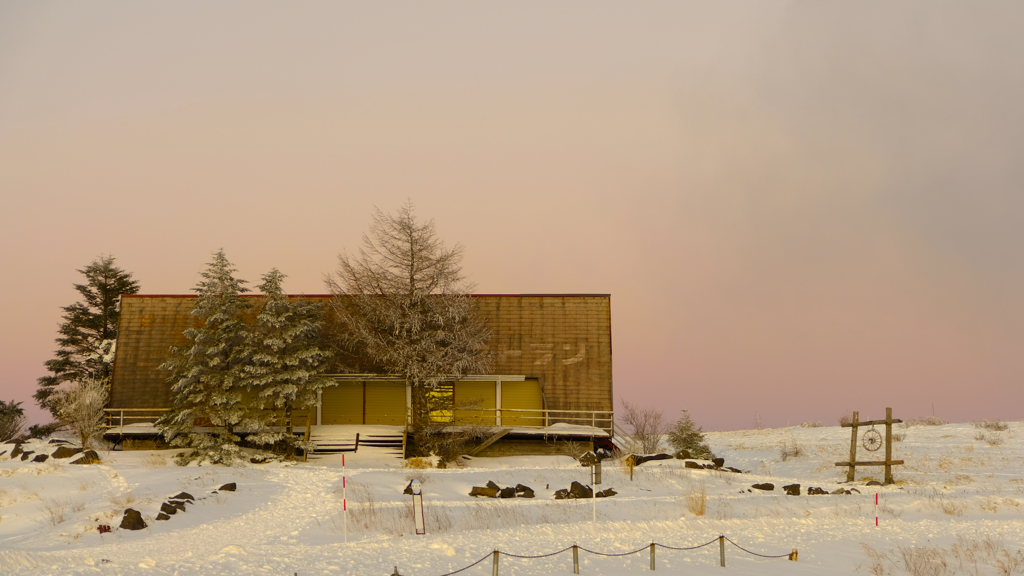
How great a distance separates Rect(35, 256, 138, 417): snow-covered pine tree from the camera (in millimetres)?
41812

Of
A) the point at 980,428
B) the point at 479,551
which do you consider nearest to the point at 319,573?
the point at 479,551

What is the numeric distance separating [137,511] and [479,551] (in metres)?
9.05

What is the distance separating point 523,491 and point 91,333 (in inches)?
1223

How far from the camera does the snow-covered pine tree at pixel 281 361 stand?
102ft

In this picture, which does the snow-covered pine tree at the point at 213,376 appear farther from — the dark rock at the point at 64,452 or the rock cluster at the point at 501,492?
the rock cluster at the point at 501,492

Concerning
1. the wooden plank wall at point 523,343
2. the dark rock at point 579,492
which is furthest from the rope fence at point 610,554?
the wooden plank wall at point 523,343

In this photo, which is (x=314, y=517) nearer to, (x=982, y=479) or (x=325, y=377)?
(x=325, y=377)

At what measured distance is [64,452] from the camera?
96.1 ft

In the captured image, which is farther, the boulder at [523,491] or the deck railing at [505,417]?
the deck railing at [505,417]

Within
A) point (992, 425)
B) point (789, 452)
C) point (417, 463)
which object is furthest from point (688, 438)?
point (992, 425)

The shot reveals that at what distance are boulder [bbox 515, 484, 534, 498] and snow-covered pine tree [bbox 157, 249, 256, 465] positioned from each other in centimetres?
1203

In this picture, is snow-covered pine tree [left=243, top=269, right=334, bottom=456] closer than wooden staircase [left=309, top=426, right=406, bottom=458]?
Yes

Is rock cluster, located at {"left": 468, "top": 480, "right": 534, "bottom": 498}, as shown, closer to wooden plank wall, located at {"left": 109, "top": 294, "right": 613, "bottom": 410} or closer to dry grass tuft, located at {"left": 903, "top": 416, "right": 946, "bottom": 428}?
wooden plank wall, located at {"left": 109, "top": 294, "right": 613, "bottom": 410}

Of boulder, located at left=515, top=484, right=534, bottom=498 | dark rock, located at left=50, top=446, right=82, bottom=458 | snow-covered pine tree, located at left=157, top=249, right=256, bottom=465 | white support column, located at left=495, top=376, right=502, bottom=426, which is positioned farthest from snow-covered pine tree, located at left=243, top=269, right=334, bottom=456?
boulder, located at left=515, top=484, right=534, bottom=498
